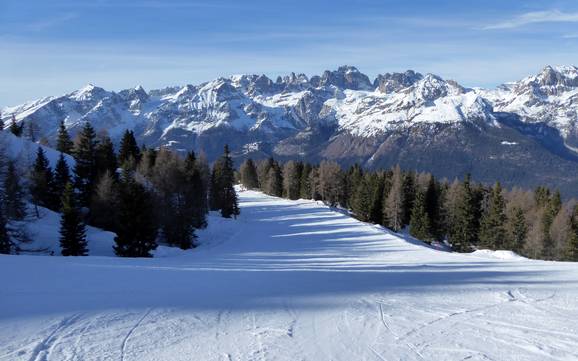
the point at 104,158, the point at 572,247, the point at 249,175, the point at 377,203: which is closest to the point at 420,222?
the point at 377,203

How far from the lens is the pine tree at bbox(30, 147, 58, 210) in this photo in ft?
151

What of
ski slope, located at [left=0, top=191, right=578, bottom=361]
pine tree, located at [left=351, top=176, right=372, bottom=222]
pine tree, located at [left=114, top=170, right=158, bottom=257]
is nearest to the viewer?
ski slope, located at [left=0, top=191, right=578, bottom=361]

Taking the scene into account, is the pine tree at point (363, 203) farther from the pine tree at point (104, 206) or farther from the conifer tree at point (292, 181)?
the pine tree at point (104, 206)

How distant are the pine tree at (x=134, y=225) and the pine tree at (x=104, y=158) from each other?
1905 centimetres

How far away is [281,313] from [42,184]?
1754 inches

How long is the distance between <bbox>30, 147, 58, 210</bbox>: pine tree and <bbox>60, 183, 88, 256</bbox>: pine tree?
14071mm

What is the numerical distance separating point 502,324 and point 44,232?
39.0m

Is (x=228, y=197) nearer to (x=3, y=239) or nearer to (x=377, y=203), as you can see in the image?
(x=377, y=203)

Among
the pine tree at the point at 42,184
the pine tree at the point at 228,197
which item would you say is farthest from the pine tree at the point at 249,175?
the pine tree at the point at 42,184

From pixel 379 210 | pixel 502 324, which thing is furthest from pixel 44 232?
pixel 379 210

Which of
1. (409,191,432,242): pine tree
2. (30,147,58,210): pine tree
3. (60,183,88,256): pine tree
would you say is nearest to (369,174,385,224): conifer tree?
(409,191,432,242): pine tree

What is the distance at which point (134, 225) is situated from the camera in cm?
3356

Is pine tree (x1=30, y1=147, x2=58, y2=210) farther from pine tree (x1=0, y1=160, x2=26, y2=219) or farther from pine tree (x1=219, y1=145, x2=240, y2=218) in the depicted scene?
pine tree (x1=219, y1=145, x2=240, y2=218)

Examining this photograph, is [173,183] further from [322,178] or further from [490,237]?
[322,178]
